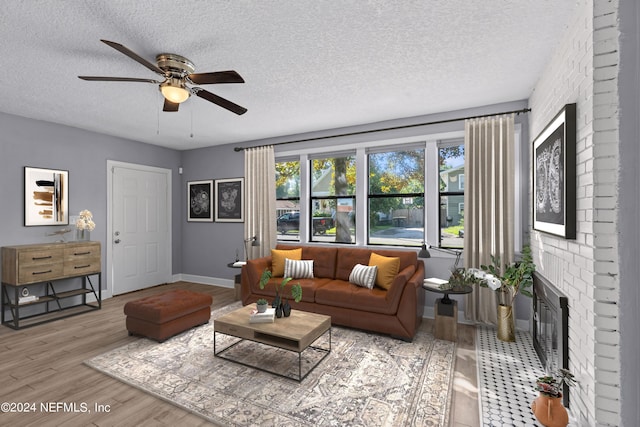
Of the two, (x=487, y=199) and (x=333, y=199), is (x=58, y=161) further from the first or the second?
(x=487, y=199)

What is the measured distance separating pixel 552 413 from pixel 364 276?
2087 mm

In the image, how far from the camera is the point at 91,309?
4277 millimetres

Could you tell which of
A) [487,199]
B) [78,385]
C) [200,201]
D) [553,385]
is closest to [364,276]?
[487,199]

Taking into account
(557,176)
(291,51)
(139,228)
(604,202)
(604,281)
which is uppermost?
(291,51)

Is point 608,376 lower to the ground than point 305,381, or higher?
higher

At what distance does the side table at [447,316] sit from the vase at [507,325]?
0.40 metres

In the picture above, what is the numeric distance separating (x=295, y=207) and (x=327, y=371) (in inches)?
116

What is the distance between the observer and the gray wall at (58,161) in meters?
3.81

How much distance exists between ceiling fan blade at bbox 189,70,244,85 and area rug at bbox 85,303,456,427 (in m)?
2.31

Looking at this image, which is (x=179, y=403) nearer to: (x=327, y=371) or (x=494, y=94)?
(x=327, y=371)

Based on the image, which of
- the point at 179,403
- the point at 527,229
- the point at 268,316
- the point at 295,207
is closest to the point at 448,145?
the point at 527,229

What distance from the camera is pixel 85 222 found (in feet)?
14.1

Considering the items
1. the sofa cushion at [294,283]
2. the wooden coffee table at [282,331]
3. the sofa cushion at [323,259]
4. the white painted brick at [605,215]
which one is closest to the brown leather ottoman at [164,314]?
the wooden coffee table at [282,331]

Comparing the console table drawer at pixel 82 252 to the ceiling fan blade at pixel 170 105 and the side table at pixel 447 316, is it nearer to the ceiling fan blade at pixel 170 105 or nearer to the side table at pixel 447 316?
the ceiling fan blade at pixel 170 105
